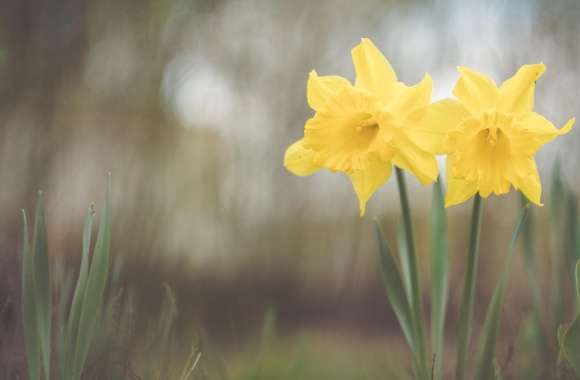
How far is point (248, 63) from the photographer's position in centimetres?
238

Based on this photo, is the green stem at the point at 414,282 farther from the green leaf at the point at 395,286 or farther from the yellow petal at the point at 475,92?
the yellow petal at the point at 475,92

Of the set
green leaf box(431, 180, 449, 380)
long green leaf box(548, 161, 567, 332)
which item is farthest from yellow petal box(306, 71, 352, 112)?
long green leaf box(548, 161, 567, 332)

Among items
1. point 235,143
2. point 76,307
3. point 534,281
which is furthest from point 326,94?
point 235,143

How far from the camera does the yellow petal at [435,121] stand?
2.38 feet

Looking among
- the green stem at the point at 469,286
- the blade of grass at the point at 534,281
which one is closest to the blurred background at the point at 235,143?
the blade of grass at the point at 534,281

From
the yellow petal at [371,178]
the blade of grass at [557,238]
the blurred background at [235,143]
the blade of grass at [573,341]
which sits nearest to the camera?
the blade of grass at [573,341]

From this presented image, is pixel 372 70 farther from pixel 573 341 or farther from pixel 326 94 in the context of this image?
pixel 573 341

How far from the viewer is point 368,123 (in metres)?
0.74

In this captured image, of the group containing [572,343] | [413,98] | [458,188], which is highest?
[413,98]

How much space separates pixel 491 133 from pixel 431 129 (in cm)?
7

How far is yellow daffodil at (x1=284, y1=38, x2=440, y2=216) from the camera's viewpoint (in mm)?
720

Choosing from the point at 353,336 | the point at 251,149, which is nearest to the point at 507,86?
the point at 251,149

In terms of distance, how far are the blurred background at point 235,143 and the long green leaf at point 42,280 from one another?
76 centimetres

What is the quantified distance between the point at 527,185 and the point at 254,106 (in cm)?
176
